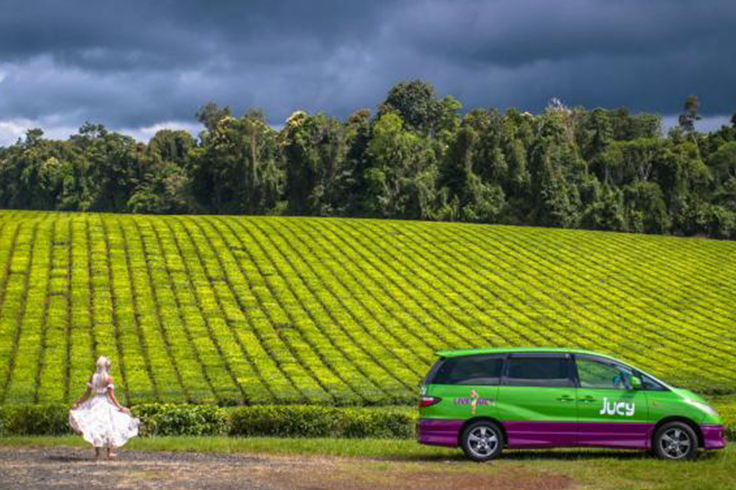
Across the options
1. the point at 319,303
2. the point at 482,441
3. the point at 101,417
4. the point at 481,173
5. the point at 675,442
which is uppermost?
the point at 481,173

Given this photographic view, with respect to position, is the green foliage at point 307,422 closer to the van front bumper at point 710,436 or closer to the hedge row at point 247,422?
the hedge row at point 247,422

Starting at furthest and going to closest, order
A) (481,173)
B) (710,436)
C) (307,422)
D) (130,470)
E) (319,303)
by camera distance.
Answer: (481,173), (319,303), (307,422), (710,436), (130,470)

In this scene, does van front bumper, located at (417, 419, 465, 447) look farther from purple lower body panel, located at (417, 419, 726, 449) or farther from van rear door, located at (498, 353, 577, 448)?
van rear door, located at (498, 353, 577, 448)

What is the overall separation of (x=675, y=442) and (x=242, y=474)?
9446mm

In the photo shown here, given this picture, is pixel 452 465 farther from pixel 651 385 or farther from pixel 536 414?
pixel 651 385

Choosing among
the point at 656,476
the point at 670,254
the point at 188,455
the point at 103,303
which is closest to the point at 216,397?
the point at 103,303

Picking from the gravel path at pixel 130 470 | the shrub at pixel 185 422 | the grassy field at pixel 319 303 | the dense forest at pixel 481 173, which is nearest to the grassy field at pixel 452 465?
the gravel path at pixel 130 470

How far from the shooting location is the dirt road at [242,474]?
18.4 meters

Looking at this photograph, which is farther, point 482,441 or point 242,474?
point 482,441

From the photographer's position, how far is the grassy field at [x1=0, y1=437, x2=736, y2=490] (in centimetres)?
1875

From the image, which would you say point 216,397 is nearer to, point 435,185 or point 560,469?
point 560,469

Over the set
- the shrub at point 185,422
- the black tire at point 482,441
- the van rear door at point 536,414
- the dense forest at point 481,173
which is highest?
the dense forest at point 481,173

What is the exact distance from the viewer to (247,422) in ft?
87.7

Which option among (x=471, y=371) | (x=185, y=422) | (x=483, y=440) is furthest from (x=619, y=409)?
(x=185, y=422)
